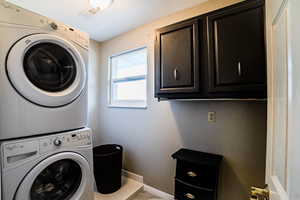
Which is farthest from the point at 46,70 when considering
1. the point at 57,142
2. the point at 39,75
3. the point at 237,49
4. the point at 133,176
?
the point at 133,176

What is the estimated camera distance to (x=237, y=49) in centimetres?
114

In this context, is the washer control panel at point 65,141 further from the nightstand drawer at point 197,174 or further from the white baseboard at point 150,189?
the white baseboard at point 150,189

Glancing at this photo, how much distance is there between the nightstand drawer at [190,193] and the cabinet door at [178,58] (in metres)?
0.97

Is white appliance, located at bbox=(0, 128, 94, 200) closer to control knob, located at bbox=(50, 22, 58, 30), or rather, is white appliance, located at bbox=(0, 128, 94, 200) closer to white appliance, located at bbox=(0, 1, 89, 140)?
white appliance, located at bbox=(0, 1, 89, 140)

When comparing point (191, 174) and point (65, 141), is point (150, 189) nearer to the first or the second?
point (191, 174)

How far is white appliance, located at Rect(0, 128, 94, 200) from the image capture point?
839 millimetres

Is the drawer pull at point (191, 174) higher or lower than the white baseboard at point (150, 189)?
higher

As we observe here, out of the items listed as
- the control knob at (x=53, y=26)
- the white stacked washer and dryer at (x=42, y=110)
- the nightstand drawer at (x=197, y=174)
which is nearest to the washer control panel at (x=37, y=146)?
the white stacked washer and dryer at (x=42, y=110)

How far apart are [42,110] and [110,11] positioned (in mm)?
1457

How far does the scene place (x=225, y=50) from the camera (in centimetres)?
119

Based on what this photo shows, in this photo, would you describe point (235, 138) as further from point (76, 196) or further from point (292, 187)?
point (76, 196)

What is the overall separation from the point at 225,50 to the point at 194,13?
82cm

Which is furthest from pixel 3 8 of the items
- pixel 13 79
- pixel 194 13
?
pixel 194 13

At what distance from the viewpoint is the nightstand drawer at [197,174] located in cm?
132
